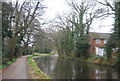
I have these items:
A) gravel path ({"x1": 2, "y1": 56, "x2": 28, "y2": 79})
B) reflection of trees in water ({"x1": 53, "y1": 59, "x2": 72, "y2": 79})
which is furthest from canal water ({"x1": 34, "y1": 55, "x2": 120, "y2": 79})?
gravel path ({"x1": 2, "y1": 56, "x2": 28, "y2": 79})

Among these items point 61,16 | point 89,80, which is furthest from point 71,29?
point 89,80

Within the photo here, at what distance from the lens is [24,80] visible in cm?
711

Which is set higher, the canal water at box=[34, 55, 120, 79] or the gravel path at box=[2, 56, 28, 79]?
the gravel path at box=[2, 56, 28, 79]

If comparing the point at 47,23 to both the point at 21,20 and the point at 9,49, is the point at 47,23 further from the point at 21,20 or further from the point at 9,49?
the point at 9,49

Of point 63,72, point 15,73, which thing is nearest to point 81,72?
point 63,72

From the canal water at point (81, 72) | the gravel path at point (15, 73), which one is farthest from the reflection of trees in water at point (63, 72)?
the gravel path at point (15, 73)

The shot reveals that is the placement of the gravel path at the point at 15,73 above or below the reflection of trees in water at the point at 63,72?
above

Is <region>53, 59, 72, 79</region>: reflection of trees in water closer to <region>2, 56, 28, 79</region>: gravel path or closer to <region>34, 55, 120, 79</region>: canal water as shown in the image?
<region>34, 55, 120, 79</region>: canal water

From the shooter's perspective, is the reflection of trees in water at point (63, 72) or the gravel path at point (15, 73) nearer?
the gravel path at point (15, 73)

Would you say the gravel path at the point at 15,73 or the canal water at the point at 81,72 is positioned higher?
the gravel path at the point at 15,73

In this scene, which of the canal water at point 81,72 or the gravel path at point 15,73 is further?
the canal water at point 81,72

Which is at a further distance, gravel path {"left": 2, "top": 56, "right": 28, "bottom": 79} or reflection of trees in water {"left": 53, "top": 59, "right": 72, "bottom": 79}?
reflection of trees in water {"left": 53, "top": 59, "right": 72, "bottom": 79}

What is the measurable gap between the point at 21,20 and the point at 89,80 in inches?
582

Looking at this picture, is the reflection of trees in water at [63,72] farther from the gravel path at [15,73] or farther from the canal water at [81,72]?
the gravel path at [15,73]
